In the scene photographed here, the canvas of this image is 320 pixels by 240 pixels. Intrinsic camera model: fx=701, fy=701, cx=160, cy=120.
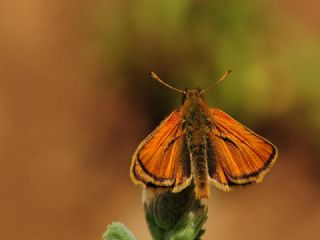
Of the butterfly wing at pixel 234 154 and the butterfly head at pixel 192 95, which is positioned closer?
the butterfly wing at pixel 234 154

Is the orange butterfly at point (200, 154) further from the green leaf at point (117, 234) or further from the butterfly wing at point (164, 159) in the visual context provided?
the green leaf at point (117, 234)

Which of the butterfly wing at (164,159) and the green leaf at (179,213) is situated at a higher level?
the butterfly wing at (164,159)

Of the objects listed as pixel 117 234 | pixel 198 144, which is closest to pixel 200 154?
pixel 198 144

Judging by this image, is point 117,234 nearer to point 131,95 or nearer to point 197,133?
point 197,133

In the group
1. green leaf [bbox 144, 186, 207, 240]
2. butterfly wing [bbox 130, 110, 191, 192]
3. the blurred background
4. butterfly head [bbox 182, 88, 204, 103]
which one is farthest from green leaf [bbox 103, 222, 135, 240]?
the blurred background

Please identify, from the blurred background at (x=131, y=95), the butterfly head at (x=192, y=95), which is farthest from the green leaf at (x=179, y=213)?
the blurred background at (x=131, y=95)

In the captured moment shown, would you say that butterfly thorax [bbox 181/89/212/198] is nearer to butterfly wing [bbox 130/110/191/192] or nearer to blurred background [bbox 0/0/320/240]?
butterfly wing [bbox 130/110/191/192]

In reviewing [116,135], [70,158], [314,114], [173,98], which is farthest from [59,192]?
[314,114]
